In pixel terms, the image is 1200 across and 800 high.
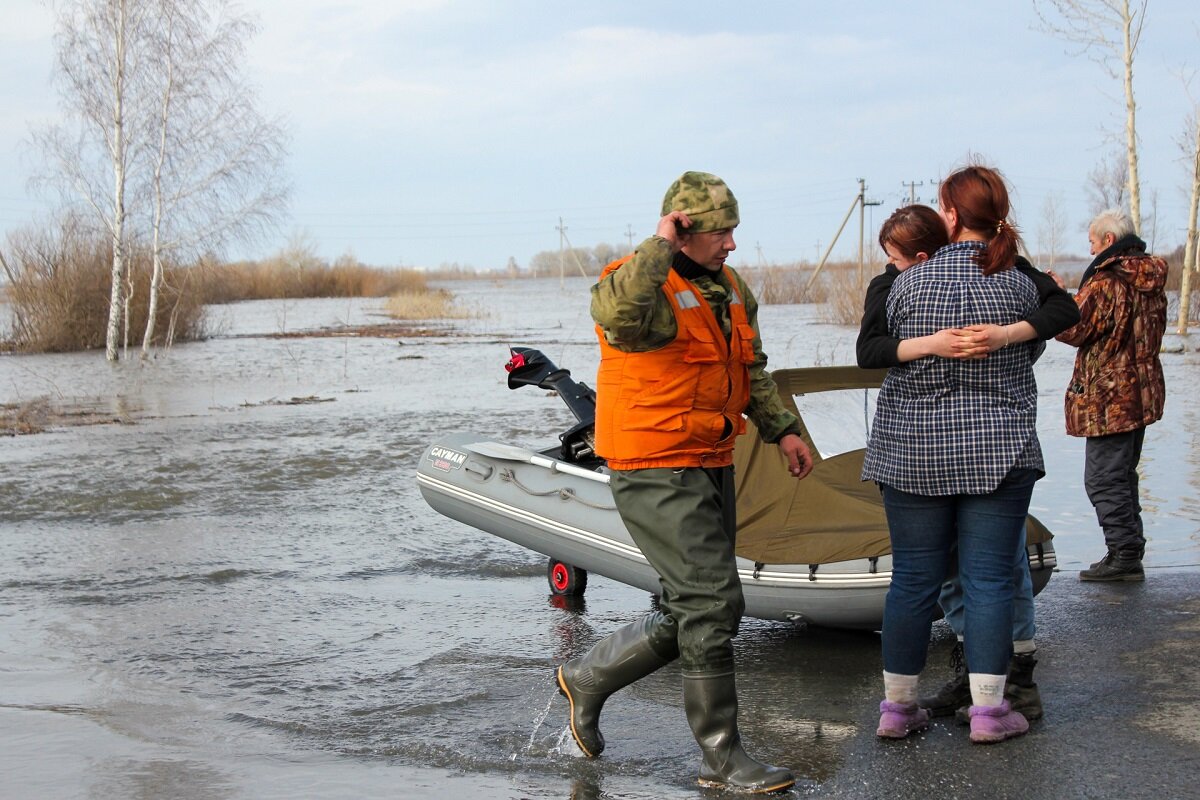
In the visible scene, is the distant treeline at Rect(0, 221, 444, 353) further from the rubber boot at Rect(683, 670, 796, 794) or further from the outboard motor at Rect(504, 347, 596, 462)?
the rubber boot at Rect(683, 670, 796, 794)

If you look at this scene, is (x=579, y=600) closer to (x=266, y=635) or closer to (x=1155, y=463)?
(x=266, y=635)

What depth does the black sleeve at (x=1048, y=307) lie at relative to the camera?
13.0ft

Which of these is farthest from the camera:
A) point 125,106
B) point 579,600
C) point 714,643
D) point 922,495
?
point 125,106

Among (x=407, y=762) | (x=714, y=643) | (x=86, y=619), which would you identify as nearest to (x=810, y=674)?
(x=714, y=643)

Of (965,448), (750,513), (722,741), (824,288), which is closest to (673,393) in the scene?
(965,448)

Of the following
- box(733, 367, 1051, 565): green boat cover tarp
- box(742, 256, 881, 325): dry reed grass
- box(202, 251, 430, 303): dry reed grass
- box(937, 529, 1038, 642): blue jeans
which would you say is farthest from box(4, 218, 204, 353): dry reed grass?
box(202, 251, 430, 303): dry reed grass

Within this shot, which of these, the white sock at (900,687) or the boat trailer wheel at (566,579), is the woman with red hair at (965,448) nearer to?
the white sock at (900,687)

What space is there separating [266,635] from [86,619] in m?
1.03

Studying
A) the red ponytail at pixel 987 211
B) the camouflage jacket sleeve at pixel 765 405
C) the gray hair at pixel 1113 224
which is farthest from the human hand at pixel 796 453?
the gray hair at pixel 1113 224

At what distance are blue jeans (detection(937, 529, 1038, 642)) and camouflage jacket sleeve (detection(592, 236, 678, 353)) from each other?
137cm

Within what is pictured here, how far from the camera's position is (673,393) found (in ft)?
12.2

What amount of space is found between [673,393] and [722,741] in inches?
41.7

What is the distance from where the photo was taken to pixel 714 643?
147 inches

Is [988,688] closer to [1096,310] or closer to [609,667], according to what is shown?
[609,667]
